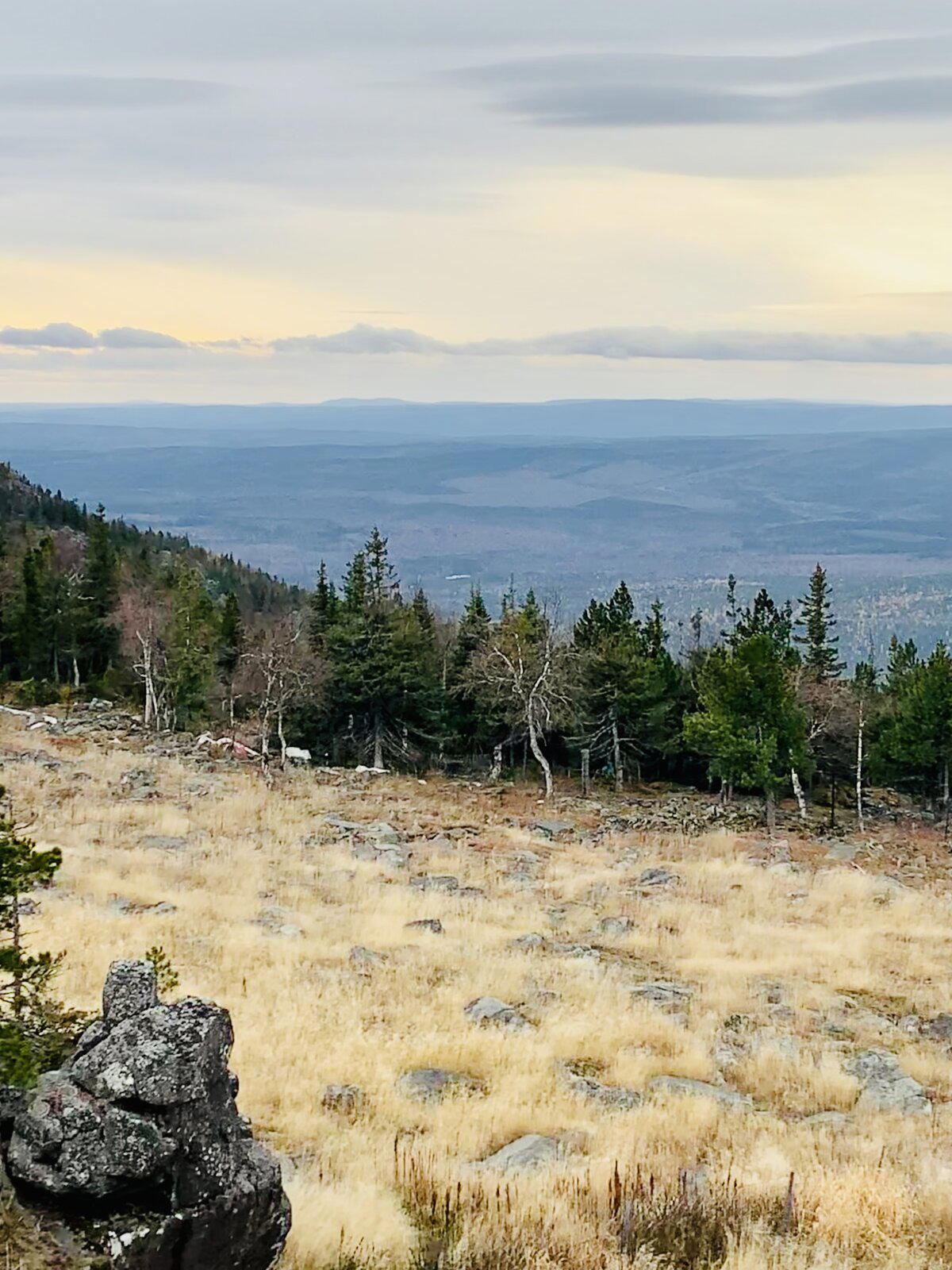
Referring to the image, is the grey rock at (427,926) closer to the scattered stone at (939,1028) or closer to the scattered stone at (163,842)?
the scattered stone at (163,842)

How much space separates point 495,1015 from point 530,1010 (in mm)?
829

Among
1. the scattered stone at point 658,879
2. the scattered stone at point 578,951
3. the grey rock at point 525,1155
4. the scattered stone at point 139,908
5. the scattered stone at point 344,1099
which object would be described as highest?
the grey rock at point 525,1155

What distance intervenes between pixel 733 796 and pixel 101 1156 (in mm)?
61026

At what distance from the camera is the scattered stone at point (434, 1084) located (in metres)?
12.6

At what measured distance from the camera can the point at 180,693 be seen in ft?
205

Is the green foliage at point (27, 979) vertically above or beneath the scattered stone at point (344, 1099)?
above

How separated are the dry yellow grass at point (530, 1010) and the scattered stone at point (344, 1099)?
12 centimetres

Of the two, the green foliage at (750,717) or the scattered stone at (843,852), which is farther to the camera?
the green foliage at (750,717)

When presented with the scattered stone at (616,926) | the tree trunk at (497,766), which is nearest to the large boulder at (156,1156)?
the scattered stone at (616,926)

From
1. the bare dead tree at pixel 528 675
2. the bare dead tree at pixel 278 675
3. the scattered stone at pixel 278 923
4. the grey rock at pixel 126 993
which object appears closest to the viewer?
the grey rock at pixel 126 993

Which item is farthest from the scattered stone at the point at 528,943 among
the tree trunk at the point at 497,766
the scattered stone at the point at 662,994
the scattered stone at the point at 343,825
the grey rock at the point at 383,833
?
the tree trunk at the point at 497,766

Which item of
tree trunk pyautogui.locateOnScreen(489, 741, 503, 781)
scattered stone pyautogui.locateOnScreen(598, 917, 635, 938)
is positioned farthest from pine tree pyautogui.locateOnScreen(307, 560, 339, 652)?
scattered stone pyautogui.locateOnScreen(598, 917, 635, 938)

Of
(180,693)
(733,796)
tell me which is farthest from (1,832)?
(733,796)

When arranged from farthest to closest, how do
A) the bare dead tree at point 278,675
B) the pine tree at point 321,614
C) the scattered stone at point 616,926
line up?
1. the pine tree at point 321,614
2. the bare dead tree at point 278,675
3. the scattered stone at point 616,926
